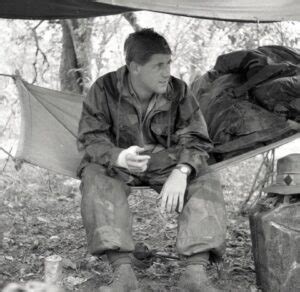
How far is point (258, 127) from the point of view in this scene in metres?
3.32

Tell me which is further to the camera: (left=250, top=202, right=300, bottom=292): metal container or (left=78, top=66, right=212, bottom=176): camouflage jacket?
(left=78, top=66, right=212, bottom=176): camouflage jacket

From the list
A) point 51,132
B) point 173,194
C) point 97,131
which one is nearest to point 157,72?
point 97,131

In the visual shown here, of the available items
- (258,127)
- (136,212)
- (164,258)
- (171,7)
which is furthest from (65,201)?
(171,7)

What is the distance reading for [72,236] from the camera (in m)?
3.78

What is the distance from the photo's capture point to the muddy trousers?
243 cm

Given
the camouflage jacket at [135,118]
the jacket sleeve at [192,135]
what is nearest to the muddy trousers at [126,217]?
the jacket sleeve at [192,135]

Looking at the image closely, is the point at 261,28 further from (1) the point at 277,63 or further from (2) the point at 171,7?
(2) the point at 171,7

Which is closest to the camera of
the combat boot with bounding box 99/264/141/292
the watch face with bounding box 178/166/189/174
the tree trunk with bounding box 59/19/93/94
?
the combat boot with bounding box 99/264/141/292

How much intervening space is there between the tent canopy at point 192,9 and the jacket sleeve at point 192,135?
0.51m

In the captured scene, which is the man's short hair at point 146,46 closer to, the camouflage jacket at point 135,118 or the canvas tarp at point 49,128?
the camouflage jacket at point 135,118

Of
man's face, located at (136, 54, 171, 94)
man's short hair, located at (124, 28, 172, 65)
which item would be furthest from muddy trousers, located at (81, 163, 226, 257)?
man's short hair, located at (124, 28, 172, 65)

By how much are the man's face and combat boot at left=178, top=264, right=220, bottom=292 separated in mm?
886

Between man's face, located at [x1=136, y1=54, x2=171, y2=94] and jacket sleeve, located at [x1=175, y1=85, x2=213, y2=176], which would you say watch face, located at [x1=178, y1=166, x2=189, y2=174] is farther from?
man's face, located at [x1=136, y1=54, x2=171, y2=94]

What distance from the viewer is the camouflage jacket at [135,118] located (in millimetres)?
2793
